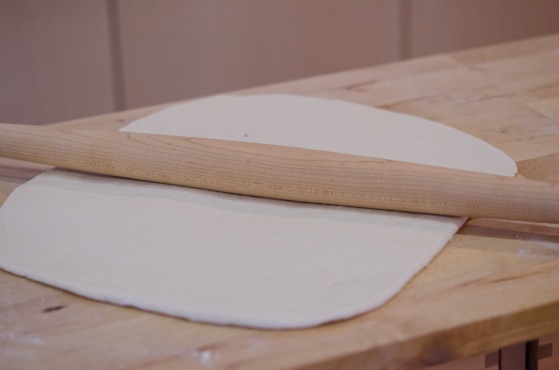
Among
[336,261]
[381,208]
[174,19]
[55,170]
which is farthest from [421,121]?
[174,19]

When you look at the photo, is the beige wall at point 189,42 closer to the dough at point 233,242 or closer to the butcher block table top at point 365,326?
the dough at point 233,242

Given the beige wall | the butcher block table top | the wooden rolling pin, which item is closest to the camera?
the butcher block table top

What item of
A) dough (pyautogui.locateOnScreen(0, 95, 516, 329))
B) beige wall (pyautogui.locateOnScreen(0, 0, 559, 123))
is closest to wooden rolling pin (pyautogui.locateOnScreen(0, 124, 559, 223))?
dough (pyautogui.locateOnScreen(0, 95, 516, 329))

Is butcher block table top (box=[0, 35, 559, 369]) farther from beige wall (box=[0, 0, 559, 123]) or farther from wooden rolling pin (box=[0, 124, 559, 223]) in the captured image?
beige wall (box=[0, 0, 559, 123])

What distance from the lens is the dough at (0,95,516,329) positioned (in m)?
0.63

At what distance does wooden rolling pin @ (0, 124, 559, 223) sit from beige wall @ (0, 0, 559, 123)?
1.02 meters

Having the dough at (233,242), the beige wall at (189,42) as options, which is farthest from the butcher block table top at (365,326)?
the beige wall at (189,42)

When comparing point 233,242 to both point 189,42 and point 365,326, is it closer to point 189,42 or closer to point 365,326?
point 365,326

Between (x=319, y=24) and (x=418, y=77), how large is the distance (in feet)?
3.21

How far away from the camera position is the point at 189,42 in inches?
77.1

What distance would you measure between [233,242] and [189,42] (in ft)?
4.36

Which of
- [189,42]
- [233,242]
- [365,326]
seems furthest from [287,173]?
[189,42]

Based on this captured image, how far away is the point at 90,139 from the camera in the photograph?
83cm

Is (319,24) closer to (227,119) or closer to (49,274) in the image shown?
(227,119)
